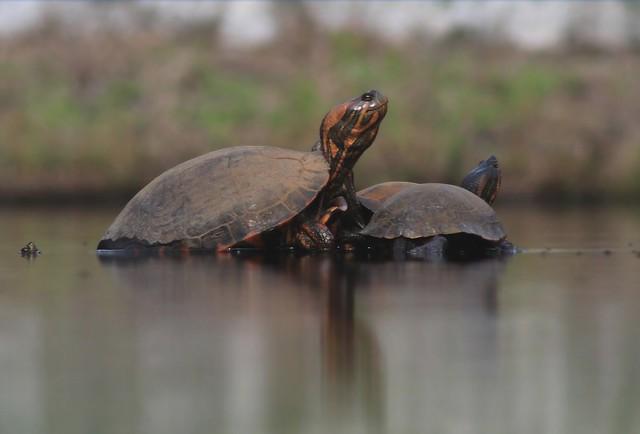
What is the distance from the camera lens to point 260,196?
6.55m

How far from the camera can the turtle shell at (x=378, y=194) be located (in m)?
7.26

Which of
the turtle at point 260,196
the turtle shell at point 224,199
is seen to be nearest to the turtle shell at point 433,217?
the turtle at point 260,196

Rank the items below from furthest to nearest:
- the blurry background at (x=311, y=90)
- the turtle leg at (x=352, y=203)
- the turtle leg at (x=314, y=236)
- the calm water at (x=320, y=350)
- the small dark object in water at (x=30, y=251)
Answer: the blurry background at (x=311, y=90), the small dark object in water at (x=30, y=251), the turtle leg at (x=352, y=203), the turtle leg at (x=314, y=236), the calm water at (x=320, y=350)

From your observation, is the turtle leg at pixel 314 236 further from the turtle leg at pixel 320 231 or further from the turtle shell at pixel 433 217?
the turtle shell at pixel 433 217

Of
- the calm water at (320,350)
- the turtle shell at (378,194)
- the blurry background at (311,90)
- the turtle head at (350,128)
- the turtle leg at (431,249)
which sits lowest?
the calm water at (320,350)

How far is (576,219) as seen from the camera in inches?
427

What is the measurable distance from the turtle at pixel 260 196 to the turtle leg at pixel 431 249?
1.81ft

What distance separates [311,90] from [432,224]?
10.8 metres

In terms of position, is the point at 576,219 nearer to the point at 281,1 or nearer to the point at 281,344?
the point at 281,344

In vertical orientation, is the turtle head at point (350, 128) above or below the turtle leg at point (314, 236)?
above

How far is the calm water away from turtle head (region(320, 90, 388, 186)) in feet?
3.88

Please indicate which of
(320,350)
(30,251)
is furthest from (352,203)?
(320,350)

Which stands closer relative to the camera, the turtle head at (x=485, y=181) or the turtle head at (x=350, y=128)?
the turtle head at (x=350, y=128)

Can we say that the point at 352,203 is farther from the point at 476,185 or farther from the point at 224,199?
the point at 476,185
